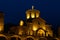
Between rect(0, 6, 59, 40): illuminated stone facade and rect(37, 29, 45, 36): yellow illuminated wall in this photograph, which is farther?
rect(37, 29, 45, 36): yellow illuminated wall

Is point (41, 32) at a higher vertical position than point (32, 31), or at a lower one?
lower

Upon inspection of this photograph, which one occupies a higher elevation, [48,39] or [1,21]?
[1,21]

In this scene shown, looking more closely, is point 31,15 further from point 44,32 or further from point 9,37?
point 9,37

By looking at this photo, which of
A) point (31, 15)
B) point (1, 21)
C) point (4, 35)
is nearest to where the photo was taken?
point (4, 35)

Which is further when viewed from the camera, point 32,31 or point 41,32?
point 32,31

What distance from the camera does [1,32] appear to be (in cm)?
4062

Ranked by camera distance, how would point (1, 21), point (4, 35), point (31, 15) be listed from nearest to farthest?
1. point (4, 35)
2. point (1, 21)
3. point (31, 15)

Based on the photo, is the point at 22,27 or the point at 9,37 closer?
the point at 9,37

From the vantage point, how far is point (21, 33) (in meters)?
45.0

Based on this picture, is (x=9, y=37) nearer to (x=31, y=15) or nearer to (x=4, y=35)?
(x=4, y=35)

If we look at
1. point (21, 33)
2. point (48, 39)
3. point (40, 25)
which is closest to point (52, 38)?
point (48, 39)

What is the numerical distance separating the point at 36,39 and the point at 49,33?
5.44 m

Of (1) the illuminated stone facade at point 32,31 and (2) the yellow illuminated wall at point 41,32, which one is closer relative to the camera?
(1) the illuminated stone facade at point 32,31

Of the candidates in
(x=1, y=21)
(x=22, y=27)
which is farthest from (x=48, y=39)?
(x=1, y=21)
